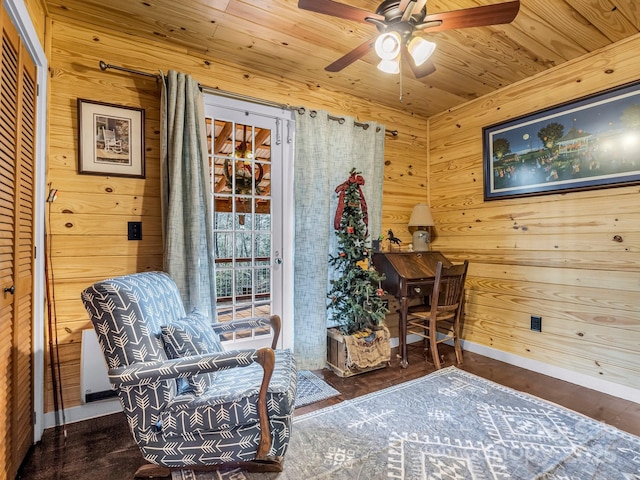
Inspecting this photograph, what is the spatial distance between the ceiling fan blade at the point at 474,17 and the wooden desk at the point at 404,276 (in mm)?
1884

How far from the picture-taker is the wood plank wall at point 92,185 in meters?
2.12

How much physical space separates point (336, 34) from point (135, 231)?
1958mm

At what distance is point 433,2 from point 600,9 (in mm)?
1063

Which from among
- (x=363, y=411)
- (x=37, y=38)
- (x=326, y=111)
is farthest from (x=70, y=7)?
(x=363, y=411)

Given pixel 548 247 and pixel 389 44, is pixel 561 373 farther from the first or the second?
pixel 389 44

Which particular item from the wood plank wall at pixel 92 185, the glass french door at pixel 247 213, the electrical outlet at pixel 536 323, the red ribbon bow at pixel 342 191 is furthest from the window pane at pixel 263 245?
the electrical outlet at pixel 536 323

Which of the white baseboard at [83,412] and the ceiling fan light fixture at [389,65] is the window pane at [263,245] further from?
the ceiling fan light fixture at [389,65]

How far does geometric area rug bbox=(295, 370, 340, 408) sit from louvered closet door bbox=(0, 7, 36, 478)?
150cm

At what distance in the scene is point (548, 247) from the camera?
9.23 feet

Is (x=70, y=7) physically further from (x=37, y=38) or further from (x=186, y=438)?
(x=186, y=438)

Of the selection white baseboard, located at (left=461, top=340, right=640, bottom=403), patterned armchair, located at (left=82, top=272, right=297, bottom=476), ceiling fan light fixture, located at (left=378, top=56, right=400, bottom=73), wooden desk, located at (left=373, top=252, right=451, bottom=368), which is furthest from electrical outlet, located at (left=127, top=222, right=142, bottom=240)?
white baseboard, located at (left=461, top=340, right=640, bottom=403)

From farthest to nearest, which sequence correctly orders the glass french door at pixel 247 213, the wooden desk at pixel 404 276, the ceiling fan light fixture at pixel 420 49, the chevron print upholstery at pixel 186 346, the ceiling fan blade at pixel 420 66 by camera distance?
the wooden desk at pixel 404 276 < the glass french door at pixel 247 213 < the ceiling fan blade at pixel 420 66 < the ceiling fan light fixture at pixel 420 49 < the chevron print upholstery at pixel 186 346

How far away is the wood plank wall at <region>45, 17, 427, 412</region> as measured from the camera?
212 centimetres

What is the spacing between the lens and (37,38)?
1813 mm
